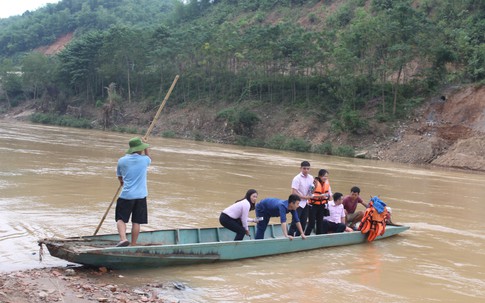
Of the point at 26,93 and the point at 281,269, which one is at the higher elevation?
the point at 26,93

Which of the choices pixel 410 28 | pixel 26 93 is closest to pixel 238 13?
pixel 26 93

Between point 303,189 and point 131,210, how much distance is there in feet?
10.1

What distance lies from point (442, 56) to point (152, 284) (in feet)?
111

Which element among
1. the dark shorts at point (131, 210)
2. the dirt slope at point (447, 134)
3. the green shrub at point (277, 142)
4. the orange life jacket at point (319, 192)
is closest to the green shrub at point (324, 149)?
the green shrub at point (277, 142)

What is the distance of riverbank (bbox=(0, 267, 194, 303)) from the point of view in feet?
18.1

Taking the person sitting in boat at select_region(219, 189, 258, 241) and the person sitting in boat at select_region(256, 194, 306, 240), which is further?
the person sitting in boat at select_region(256, 194, 306, 240)

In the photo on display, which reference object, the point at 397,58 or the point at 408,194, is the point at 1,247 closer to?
the point at 408,194

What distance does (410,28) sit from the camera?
117ft

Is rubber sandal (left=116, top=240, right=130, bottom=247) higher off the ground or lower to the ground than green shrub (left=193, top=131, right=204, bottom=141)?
lower

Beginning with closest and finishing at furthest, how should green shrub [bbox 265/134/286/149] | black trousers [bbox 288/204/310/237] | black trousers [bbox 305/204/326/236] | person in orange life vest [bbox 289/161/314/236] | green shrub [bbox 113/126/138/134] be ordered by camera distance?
person in orange life vest [bbox 289/161/314/236] → black trousers [bbox 288/204/310/237] → black trousers [bbox 305/204/326/236] → green shrub [bbox 265/134/286/149] → green shrub [bbox 113/126/138/134]

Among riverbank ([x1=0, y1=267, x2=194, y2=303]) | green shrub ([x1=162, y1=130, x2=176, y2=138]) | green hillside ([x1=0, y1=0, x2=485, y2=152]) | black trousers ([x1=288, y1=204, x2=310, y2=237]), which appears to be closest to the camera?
riverbank ([x1=0, y1=267, x2=194, y2=303])

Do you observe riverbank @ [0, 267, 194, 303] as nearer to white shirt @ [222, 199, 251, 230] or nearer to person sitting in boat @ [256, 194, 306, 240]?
white shirt @ [222, 199, 251, 230]

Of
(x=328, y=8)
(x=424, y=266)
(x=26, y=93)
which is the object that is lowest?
(x=424, y=266)

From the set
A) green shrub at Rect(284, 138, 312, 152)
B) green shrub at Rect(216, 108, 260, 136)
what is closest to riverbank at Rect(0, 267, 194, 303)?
green shrub at Rect(284, 138, 312, 152)
